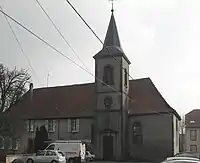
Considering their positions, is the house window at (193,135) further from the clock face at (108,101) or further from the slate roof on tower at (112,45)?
the clock face at (108,101)

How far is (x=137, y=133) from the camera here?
5091 cm

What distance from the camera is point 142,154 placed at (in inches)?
1961

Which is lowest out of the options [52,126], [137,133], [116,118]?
[137,133]

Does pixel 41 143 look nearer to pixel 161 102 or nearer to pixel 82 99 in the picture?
pixel 82 99

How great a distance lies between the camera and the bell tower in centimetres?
4988

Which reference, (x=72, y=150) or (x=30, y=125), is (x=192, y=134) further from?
(x=72, y=150)

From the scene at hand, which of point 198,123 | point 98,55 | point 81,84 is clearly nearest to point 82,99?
point 81,84

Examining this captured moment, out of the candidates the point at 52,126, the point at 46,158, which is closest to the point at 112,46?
the point at 52,126

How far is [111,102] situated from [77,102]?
26.4 ft

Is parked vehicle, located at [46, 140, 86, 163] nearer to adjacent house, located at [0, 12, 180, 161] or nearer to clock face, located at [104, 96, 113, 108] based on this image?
adjacent house, located at [0, 12, 180, 161]

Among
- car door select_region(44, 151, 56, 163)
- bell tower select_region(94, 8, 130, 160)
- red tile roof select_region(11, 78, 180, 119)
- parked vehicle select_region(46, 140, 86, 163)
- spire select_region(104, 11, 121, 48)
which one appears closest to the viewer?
car door select_region(44, 151, 56, 163)

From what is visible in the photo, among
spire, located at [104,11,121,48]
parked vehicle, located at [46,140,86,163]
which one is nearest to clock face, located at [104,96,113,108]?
spire, located at [104,11,121,48]

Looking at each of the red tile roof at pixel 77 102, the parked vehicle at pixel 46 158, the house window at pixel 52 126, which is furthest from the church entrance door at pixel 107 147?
the parked vehicle at pixel 46 158

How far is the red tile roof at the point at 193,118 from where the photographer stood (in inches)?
3494
